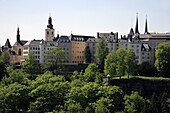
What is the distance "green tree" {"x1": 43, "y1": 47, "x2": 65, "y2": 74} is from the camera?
97037 mm

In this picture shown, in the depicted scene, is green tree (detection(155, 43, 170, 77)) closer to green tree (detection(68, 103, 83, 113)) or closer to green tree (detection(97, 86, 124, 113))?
green tree (detection(97, 86, 124, 113))

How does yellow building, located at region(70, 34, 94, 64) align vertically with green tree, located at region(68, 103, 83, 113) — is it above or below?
above

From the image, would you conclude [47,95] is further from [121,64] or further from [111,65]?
[121,64]

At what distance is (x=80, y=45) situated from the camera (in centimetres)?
12144

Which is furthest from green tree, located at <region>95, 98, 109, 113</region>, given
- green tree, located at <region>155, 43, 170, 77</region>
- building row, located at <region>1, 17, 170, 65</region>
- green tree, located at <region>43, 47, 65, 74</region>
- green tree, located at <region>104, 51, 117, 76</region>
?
building row, located at <region>1, 17, 170, 65</region>

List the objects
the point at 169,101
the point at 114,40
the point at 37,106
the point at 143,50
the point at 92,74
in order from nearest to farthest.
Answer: the point at 37,106, the point at 169,101, the point at 92,74, the point at 143,50, the point at 114,40

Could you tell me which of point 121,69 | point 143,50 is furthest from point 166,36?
point 121,69

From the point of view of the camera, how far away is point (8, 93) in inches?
2591

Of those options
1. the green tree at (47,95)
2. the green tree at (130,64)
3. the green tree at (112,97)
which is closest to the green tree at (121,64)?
the green tree at (130,64)

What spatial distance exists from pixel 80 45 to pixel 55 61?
20782mm

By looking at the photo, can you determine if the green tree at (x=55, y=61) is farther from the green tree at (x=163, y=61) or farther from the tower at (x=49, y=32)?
the green tree at (x=163, y=61)

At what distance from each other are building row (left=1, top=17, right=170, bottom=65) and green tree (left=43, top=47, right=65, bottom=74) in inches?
427

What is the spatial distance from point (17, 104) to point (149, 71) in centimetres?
3520

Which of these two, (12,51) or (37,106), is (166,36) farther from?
(37,106)
